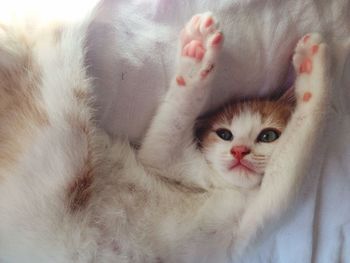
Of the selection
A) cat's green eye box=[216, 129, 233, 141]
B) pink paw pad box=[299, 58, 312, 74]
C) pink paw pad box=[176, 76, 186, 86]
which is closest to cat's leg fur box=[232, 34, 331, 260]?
pink paw pad box=[299, 58, 312, 74]

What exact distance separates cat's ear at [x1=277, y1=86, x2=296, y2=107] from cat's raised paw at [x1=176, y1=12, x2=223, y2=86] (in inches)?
7.5

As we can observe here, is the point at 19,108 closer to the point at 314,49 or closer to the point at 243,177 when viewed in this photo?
the point at 243,177

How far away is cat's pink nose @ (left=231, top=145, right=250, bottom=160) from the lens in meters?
0.98

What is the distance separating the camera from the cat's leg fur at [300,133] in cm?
95

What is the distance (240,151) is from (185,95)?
6.2 inches

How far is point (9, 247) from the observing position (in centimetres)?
89

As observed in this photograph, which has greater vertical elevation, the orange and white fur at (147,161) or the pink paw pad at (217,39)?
the pink paw pad at (217,39)

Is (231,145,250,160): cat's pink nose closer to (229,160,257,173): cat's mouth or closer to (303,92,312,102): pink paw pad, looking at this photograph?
(229,160,257,173): cat's mouth

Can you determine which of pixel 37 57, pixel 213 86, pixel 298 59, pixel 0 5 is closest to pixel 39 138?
pixel 37 57

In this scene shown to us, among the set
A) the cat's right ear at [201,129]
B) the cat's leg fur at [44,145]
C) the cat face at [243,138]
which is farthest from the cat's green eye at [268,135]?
the cat's leg fur at [44,145]

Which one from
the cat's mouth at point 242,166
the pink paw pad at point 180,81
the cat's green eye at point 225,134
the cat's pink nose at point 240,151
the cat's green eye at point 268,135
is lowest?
the cat's mouth at point 242,166

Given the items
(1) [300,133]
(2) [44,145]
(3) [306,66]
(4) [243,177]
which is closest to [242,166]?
(4) [243,177]

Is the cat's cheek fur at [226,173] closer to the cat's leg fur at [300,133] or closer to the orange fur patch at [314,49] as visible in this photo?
the cat's leg fur at [300,133]

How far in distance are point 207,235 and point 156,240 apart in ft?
0.34
